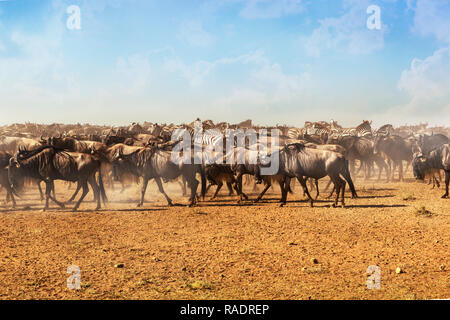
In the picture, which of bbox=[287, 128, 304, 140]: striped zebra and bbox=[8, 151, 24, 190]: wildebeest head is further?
bbox=[287, 128, 304, 140]: striped zebra

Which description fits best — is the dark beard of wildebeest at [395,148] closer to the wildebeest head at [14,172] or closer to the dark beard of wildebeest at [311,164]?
Answer: the dark beard of wildebeest at [311,164]

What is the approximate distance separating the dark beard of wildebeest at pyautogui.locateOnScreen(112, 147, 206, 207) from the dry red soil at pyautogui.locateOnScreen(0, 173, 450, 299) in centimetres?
84

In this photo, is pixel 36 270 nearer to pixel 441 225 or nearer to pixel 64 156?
pixel 64 156

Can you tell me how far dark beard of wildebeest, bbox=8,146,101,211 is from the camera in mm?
11508

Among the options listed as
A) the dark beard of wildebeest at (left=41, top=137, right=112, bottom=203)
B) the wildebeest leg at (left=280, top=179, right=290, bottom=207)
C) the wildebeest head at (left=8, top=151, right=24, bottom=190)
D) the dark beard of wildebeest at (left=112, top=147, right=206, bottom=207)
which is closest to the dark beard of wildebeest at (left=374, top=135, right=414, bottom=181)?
the wildebeest leg at (left=280, top=179, right=290, bottom=207)

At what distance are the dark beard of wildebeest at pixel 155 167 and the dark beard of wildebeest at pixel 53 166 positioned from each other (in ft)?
4.96

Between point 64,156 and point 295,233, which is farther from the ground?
point 64,156

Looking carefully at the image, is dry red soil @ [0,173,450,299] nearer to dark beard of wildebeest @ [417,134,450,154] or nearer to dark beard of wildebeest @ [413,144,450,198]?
dark beard of wildebeest @ [413,144,450,198]

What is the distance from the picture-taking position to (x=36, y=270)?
6.36 metres

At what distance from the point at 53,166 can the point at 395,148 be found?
1542cm

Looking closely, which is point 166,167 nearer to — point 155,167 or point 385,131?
point 155,167

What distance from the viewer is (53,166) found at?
38.0ft
